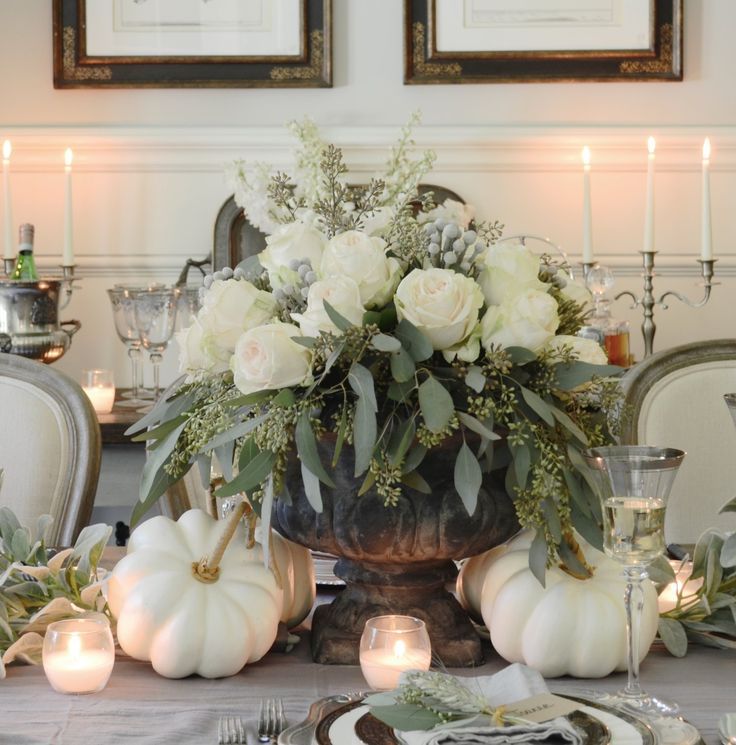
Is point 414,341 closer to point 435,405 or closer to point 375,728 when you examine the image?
point 435,405

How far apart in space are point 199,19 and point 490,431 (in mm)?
2310

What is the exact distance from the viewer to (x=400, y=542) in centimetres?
105

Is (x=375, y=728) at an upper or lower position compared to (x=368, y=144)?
lower

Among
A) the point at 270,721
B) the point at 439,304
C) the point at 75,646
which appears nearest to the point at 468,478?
the point at 439,304

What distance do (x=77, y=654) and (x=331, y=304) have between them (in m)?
0.36

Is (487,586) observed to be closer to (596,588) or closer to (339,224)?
(596,588)

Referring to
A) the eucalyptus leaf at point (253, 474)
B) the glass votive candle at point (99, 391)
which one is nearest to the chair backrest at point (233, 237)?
the glass votive candle at point (99, 391)

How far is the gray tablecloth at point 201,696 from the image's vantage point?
94 cm

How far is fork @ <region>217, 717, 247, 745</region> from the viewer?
35.6 inches

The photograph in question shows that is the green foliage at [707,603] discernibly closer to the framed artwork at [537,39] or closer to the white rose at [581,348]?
the white rose at [581,348]

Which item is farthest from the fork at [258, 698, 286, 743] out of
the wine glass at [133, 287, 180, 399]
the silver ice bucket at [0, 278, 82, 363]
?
the wine glass at [133, 287, 180, 399]

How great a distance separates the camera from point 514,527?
1.09 meters

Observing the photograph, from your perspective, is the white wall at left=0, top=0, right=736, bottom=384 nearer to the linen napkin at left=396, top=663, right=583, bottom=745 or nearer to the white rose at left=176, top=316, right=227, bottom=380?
the white rose at left=176, top=316, right=227, bottom=380

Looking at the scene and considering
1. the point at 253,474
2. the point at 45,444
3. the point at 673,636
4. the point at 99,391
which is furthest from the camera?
the point at 99,391
